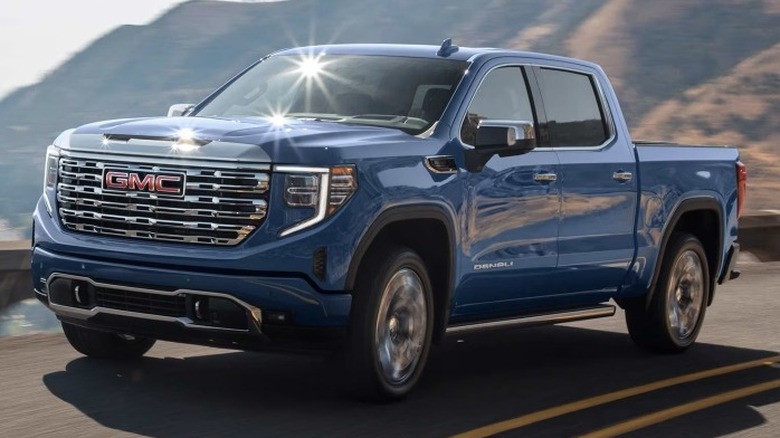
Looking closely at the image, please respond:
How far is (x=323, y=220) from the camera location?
6.88 m

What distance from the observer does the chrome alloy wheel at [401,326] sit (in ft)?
23.9

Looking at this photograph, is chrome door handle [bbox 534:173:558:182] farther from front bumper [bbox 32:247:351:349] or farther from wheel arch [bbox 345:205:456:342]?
front bumper [bbox 32:247:351:349]

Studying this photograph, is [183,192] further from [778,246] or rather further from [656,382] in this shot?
[778,246]

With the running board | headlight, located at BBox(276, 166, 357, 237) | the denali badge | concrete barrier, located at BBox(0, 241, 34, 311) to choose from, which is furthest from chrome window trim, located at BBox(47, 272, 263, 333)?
concrete barrier, located at BBox(0, 241, 34, 311)

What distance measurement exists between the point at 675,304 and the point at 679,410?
2.56 m

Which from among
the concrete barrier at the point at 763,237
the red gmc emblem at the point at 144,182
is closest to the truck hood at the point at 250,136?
the red gmc emblem at the point at 144,182

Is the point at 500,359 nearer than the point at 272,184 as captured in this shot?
No

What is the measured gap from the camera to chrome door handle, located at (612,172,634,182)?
938 cm

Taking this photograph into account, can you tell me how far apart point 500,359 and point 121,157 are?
3277mm

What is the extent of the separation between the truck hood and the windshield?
0.37 m

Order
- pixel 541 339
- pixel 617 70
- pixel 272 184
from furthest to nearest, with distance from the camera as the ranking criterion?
pixel 617 70 → pixel 541 339 → pixel 272 184

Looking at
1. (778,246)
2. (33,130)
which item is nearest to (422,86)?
(778,246)

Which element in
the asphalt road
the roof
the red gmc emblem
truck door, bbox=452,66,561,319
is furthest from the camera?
the roof

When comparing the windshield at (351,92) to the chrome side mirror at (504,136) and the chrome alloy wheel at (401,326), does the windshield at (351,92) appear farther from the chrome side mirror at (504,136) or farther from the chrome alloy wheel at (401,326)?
the chrome alloy wheel at (401,326)
